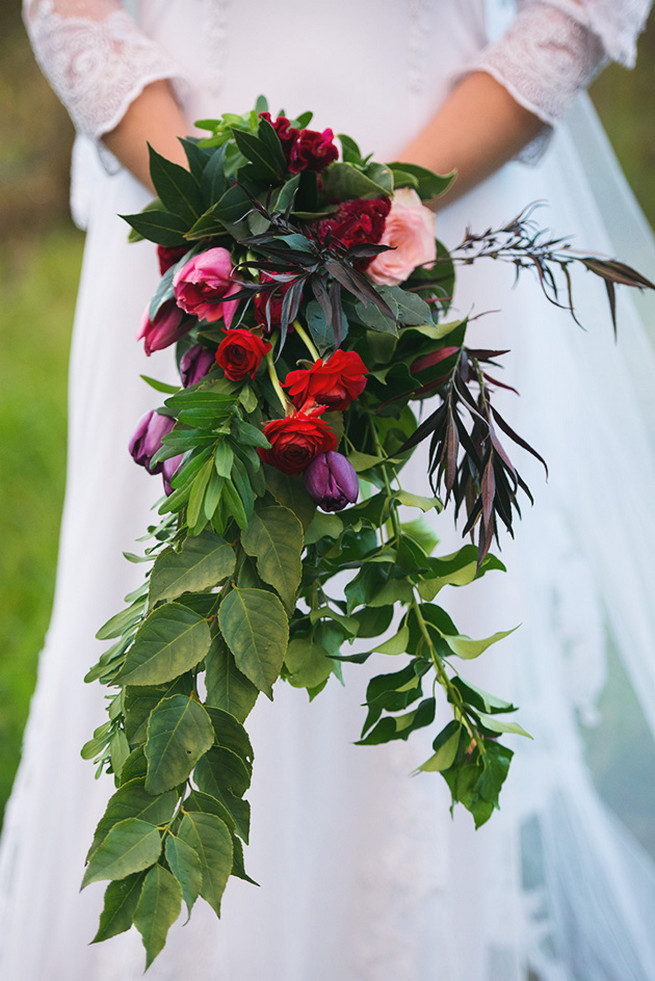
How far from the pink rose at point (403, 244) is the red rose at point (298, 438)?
0.16 m

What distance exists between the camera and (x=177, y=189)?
63 centimetres

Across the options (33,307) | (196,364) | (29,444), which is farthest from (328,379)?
(33,307)

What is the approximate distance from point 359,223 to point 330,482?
19cm

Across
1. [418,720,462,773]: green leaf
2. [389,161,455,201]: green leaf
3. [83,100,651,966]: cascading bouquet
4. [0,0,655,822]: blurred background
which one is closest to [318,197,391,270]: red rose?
Answer: [83,100,651,966]: cascading bouquet

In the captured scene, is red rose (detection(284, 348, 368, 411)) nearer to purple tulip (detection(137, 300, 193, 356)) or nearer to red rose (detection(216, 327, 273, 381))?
red rose (detection(216, 327, 273, 381))

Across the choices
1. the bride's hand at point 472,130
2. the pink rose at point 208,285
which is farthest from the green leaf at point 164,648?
the bride's hand at point 472,130

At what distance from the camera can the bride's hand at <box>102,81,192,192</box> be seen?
0.85 m

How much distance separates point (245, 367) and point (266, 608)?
153 mm

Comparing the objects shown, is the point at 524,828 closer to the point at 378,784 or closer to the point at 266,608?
the point at 378,784

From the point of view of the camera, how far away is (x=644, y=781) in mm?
1240

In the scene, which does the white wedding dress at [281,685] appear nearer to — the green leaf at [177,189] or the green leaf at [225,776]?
the green leaf at [177,189]

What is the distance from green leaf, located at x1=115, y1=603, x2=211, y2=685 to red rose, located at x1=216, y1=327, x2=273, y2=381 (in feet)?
0.50

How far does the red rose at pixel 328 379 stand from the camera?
1.71 ft

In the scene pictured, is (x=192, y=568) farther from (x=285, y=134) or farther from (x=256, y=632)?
(x=285, y=134)
